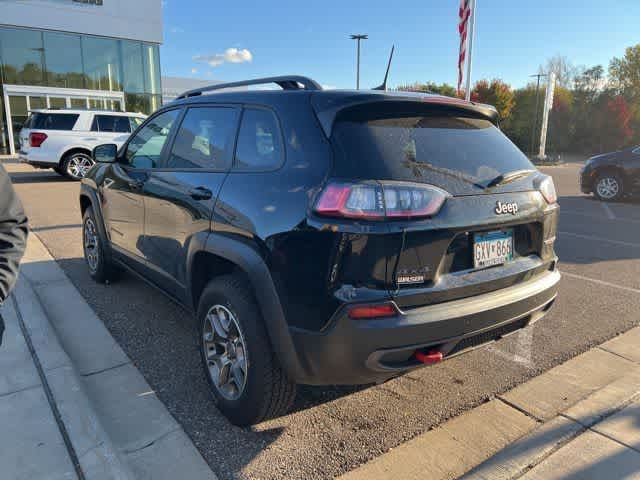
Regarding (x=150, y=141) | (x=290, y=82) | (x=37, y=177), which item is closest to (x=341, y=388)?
(x=290, y=82)

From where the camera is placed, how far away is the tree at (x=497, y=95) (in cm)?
4103

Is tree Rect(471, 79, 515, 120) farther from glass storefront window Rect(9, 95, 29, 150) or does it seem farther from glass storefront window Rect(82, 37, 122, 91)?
glass storefront window Rect(9, 95, 29, 150)

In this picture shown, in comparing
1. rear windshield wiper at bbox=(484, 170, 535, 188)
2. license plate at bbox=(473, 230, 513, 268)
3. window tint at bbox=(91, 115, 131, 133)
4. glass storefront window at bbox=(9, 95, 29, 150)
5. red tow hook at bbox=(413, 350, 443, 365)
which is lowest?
red tow hook at bbox=(413, 350, 443, 365)

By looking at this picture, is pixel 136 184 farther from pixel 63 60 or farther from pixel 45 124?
pixel 63 60

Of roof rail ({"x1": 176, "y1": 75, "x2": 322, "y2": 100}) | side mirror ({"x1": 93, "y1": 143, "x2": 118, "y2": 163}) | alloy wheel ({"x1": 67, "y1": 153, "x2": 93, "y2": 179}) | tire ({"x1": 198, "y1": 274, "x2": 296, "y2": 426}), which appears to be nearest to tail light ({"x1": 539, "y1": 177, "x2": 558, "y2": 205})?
roof rail ({"x1": 176, "y1": 75, "x2": 322, "y2": 100})

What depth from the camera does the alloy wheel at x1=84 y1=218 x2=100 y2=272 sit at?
479cm

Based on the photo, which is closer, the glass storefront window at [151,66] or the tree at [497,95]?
the glass storefront window at [151,66]

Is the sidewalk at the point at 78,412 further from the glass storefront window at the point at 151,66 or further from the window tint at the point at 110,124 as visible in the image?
the glass storefront window at the point at 151,66

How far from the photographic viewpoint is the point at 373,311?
2.08m

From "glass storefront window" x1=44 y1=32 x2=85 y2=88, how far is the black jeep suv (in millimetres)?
21942

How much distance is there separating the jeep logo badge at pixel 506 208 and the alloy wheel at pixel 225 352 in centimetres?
145

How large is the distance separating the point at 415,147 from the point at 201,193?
4.19ft

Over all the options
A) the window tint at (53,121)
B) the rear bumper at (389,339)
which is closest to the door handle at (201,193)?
the rear bumper at (389,339)

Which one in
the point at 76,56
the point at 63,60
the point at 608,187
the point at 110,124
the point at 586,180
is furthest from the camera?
the point at 76,56
